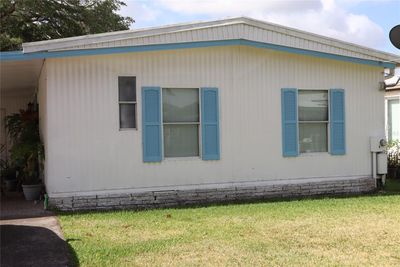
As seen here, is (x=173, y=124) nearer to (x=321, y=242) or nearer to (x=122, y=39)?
(x=122, y=39)

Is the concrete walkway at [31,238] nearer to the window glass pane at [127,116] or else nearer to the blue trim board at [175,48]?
the window glass pane at [127,116]

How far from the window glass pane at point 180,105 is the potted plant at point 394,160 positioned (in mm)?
6627

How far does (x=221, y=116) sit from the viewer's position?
32.8 feet

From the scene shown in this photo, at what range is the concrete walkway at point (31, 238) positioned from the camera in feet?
18.5

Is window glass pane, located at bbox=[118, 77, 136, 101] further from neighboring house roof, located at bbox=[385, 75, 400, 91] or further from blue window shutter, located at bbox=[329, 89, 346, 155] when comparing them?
neighboring house roof, located at bbox=[385, 75, 400, 91]

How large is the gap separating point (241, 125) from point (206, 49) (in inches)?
65.8

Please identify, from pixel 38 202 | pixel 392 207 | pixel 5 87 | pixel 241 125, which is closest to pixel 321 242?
pixel 392 207

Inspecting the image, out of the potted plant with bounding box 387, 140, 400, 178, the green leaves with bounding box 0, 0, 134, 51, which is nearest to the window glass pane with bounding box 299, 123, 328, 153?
the potted plant with bounding box 387, 140, 400, 178

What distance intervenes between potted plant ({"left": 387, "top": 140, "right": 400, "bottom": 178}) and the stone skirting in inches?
104

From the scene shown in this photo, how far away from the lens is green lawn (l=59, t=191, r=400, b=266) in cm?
571

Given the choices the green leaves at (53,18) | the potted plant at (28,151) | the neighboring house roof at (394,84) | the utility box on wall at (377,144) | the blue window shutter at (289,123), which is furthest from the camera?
the green leaves at (53,18)

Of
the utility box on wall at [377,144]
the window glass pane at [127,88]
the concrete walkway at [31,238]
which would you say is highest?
the window glass pane at [127,88]

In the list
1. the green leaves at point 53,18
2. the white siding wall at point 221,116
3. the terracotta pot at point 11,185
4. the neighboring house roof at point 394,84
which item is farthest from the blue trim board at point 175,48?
the green leaves at point 53,18

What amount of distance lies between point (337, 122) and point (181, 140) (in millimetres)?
3550
